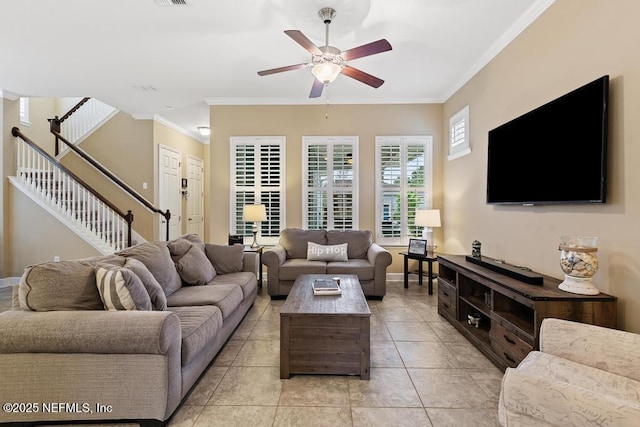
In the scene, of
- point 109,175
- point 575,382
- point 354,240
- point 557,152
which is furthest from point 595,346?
point 109,175

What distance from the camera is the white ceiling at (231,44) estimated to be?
8.91 ft

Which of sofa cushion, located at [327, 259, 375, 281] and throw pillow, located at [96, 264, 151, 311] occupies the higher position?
throw pillow, located at [96, 264, 151, 311]

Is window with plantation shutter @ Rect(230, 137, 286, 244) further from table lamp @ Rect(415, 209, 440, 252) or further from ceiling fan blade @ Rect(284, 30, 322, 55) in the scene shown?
ceiling fan blade @ Rect(284, 30, 322, 55)

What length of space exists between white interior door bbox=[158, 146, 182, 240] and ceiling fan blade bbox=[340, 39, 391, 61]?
16.2 ft

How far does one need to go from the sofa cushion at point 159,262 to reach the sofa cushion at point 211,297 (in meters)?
0.10

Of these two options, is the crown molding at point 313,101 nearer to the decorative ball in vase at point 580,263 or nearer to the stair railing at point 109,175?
the stair railing at point 109,175

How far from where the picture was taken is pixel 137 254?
2557mm

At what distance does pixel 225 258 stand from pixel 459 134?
3.68 metres

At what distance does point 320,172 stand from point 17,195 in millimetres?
4966

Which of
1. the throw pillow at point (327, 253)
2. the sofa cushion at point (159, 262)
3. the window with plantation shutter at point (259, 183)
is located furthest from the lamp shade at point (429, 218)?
the sofa cushion at point (159, 262)

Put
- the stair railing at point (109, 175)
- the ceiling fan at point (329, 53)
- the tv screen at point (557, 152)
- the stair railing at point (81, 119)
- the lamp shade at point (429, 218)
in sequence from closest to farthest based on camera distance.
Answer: the tv screen at point (557, 152) < the ceiling fan at point (329, 53) < the lamp shade at point (429, 218) < the stair railing at point (109, 175) < the stair railing at point (81, 119)

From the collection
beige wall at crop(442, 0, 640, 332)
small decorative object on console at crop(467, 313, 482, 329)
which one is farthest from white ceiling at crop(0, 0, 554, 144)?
small decorative object on console at crop(467, 313, 482, 329)

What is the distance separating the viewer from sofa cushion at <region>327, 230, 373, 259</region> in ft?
14.9

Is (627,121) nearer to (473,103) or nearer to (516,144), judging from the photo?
(516,144)
